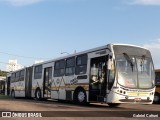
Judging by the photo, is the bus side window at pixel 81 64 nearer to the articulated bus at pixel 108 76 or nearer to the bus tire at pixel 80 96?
the articulated bus at pixel 108 76

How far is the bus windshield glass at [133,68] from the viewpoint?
60.2ft

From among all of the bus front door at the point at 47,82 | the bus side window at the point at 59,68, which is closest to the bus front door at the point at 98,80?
the bus side window at the point at 59,68

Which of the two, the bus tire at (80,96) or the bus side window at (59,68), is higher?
the bus side window at (59,68)

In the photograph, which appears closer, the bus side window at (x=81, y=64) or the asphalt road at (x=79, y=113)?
the asphalt road at (x=79, y=113)

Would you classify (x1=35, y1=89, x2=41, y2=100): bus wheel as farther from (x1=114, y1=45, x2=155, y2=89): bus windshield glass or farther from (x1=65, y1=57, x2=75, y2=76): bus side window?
(x1=114, y1=45, x2=155, y2=89): bus windshield glass

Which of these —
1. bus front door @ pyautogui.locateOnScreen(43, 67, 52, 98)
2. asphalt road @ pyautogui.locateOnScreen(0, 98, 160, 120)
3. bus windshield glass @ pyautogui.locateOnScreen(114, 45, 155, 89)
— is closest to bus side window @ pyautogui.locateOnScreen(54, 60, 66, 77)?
bus front door @ pyautogui.locateOnScreen(43, 67, 52, 98)

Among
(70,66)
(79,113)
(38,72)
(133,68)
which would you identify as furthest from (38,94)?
(79,113)

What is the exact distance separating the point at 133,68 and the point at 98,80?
6.74ft

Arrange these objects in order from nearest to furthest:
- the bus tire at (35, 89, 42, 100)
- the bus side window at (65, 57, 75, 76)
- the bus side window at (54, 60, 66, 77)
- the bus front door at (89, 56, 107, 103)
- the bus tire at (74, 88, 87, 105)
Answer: the bus front door at (89, 56, 107, 103)
the bus tire at (74, 88, 87, 105)
the bus side window at (65, 57, 75, 76)
the bus side window at (54, 60, 66, 77)
the bus tire at (35, 89, 42, 100)

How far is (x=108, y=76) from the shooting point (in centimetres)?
1850

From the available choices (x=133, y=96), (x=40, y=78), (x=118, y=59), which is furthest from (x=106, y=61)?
(x=40, y=78)

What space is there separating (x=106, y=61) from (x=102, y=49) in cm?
78

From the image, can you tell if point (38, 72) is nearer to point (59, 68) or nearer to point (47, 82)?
point (47, 82)

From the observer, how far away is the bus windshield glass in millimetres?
18344
